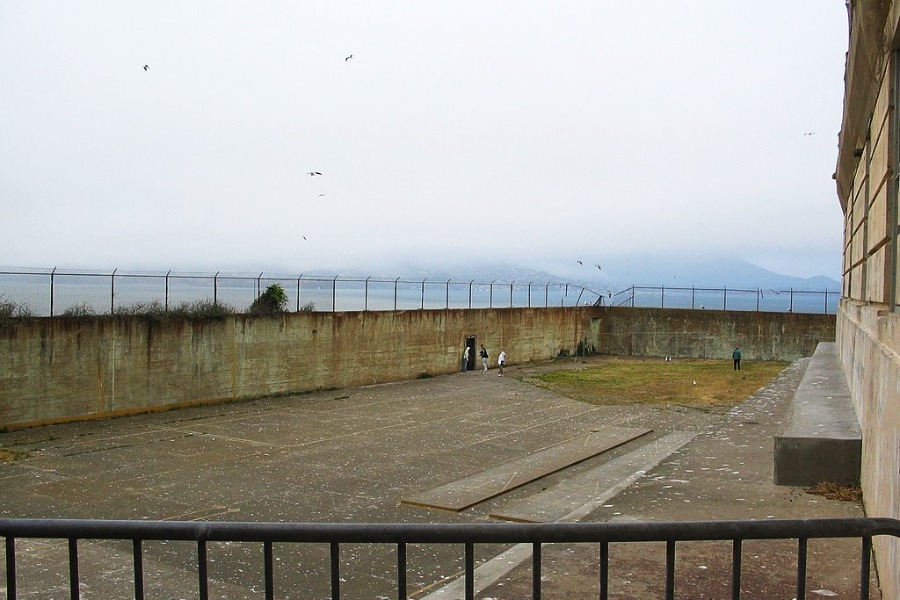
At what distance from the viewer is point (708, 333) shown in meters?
42.8

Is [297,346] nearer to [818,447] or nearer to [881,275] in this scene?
[818,447]

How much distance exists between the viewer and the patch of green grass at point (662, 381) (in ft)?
87.5

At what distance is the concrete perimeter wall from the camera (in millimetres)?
21125

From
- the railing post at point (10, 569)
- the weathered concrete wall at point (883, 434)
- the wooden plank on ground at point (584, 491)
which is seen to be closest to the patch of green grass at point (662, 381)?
the wooden plank on ground at point (584, 491)

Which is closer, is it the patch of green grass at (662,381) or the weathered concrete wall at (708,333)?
the patch of green grass at (662,381)

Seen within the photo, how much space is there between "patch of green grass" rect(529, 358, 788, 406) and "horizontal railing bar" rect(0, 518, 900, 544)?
23.1 metres

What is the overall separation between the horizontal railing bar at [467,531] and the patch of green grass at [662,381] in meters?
23.1

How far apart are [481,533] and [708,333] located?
4205 centimetres

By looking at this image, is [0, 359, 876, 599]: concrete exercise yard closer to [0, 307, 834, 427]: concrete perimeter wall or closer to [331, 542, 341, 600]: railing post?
[0, 307, 834, 427]: concrete perimeter wall

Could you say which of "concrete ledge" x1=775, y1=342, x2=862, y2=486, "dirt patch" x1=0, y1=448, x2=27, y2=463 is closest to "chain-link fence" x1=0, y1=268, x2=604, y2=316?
"dirt patch" x1=0, y1=448, x2=27, y2=463

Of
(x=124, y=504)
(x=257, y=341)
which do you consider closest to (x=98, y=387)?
(x=257, y=341)

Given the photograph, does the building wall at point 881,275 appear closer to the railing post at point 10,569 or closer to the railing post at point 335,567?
the railing post at point 335,567

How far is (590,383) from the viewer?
102 feet

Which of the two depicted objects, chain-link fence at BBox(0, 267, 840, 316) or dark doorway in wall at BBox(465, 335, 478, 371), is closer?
chain-link fence at BBox(0, 267, 840, 316)
